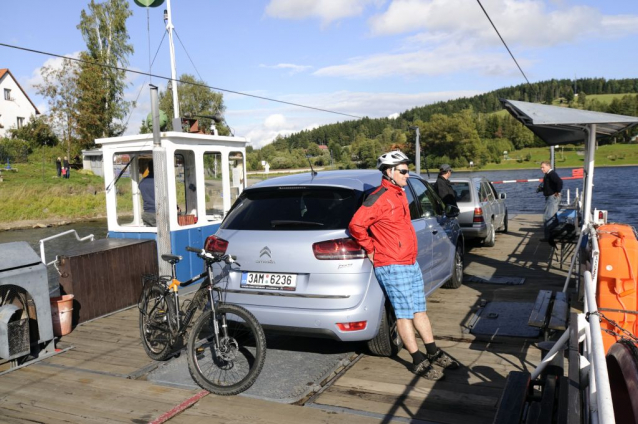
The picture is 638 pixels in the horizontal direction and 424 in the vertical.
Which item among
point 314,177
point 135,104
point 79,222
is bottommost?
point 79,222

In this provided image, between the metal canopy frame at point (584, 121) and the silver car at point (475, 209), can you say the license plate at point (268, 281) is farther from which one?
the silver car at point (475, 209)

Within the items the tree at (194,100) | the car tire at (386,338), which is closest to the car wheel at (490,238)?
the car tire at (386,338)

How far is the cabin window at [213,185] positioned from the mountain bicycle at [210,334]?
3642 mm

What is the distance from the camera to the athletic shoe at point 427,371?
474cm

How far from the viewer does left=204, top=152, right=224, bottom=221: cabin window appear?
29.9ft

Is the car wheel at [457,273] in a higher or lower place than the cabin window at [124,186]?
lower

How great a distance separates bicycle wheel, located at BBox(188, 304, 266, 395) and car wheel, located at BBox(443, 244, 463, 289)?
3.95 metres

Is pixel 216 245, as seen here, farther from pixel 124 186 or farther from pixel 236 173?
pixel 236 173

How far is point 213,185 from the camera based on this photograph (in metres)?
9.19

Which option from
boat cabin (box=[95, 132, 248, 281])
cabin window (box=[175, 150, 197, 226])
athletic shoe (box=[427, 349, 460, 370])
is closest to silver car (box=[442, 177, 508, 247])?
boat cabin (box=[95, 132, 248, 281])

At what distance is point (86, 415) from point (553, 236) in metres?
8.16

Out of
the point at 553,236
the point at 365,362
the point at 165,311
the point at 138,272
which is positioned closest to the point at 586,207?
the point at 553,236

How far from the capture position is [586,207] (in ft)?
22.8

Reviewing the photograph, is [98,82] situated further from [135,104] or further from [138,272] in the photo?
[138,272]
